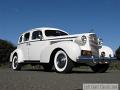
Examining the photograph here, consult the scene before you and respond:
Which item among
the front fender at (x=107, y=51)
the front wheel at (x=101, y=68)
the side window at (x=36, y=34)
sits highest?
the side window at (x=36, y=34)

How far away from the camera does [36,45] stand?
13.9m

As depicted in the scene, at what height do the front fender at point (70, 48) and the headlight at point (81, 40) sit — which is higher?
the headlight at point (81, 40)

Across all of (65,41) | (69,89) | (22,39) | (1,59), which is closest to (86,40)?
(65,41)

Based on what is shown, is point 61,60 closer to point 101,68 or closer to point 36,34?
point 101,68

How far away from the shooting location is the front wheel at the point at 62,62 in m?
11.5

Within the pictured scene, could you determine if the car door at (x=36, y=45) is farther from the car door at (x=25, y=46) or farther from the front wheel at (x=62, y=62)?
the front wheel at (x=62, y=62)

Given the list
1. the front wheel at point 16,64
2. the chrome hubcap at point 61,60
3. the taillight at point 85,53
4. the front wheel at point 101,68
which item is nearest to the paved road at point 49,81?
the taillight at point 85,53

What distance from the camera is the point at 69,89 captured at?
610cm

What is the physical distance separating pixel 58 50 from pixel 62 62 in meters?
0.56

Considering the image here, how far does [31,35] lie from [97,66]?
3270 millimetres

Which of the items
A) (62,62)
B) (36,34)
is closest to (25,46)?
(36,34)

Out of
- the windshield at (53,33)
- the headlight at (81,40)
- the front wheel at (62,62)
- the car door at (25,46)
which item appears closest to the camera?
the front wheel at (62,62)

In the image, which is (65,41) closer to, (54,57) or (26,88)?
(54,57)

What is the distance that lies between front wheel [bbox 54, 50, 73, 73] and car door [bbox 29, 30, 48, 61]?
1400 millimetres
